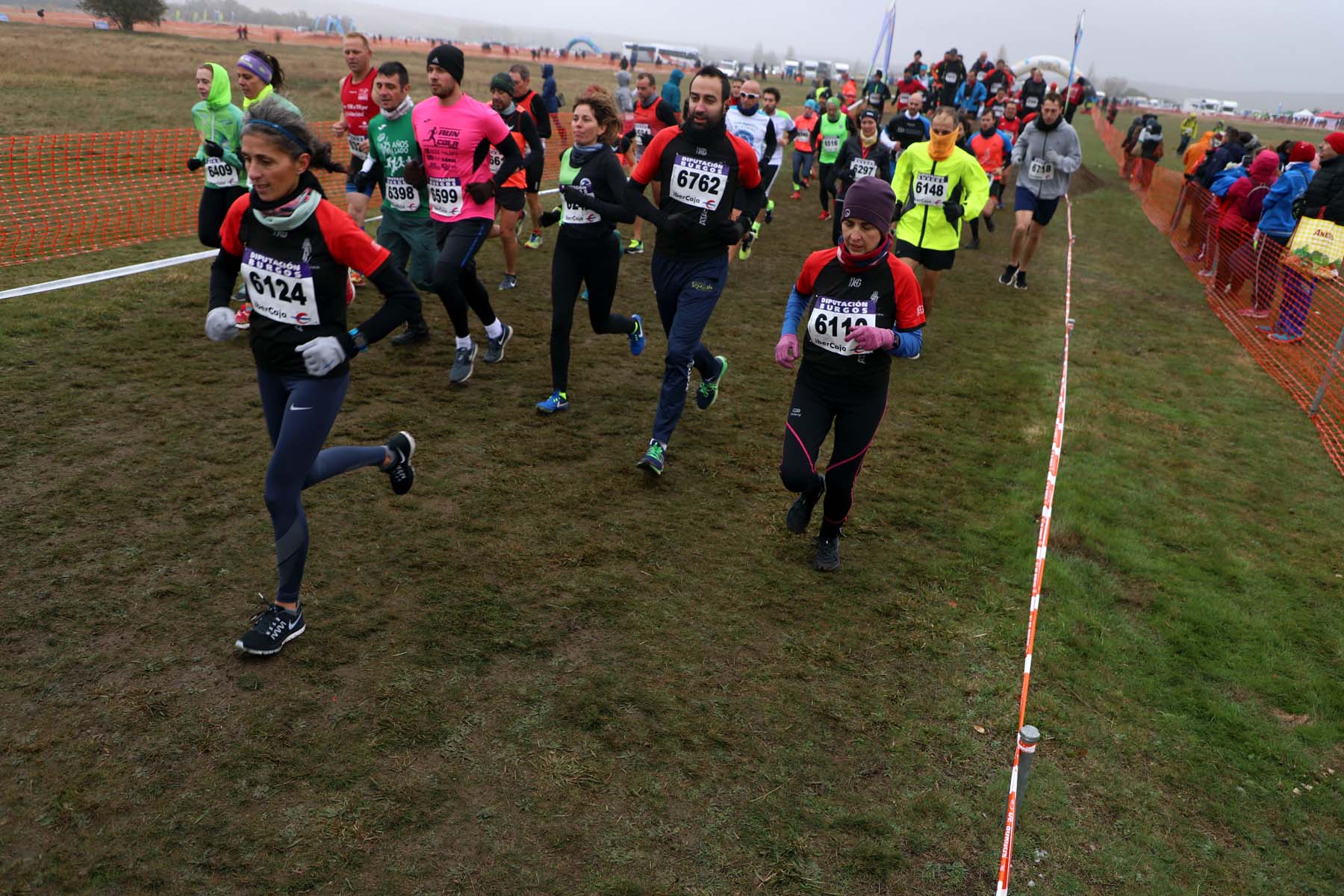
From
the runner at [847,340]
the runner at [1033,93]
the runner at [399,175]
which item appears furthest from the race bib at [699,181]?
the runner at [1033,93]

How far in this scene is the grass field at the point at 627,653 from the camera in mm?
3344

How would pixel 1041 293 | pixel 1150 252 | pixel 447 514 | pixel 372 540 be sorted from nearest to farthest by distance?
pixel 372 540 → pixel 447 514 → pixel 1041 293 → pixel 1150 252

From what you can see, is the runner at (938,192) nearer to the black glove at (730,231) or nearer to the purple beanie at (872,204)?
the black glove at (730,231)

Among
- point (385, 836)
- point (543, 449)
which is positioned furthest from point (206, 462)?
point (385, 836)

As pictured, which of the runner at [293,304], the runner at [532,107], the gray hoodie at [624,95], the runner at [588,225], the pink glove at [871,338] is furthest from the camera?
the gray hoodie at [624,95]

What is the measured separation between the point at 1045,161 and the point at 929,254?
12.1 ft

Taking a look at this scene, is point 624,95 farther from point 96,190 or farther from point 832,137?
point 96,190

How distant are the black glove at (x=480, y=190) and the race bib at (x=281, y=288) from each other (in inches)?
125

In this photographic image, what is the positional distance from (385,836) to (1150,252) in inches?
728

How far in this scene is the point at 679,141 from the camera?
5973mm

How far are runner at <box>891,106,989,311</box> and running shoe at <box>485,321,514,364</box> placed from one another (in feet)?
13.8

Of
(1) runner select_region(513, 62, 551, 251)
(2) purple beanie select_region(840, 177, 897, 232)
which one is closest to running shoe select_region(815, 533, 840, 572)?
(2) purple beanie select_region(840, 177, 897, 232)

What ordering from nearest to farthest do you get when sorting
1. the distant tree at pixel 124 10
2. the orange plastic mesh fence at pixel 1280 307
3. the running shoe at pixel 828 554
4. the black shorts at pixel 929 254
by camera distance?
the running shoe at pixel 828 554 < the orange plastic mesh fence at pixel 1280 307 < the black shorts at pixel 929 254 < the distant tree at pixel 124 10

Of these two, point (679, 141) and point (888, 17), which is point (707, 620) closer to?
point (679, 141)
